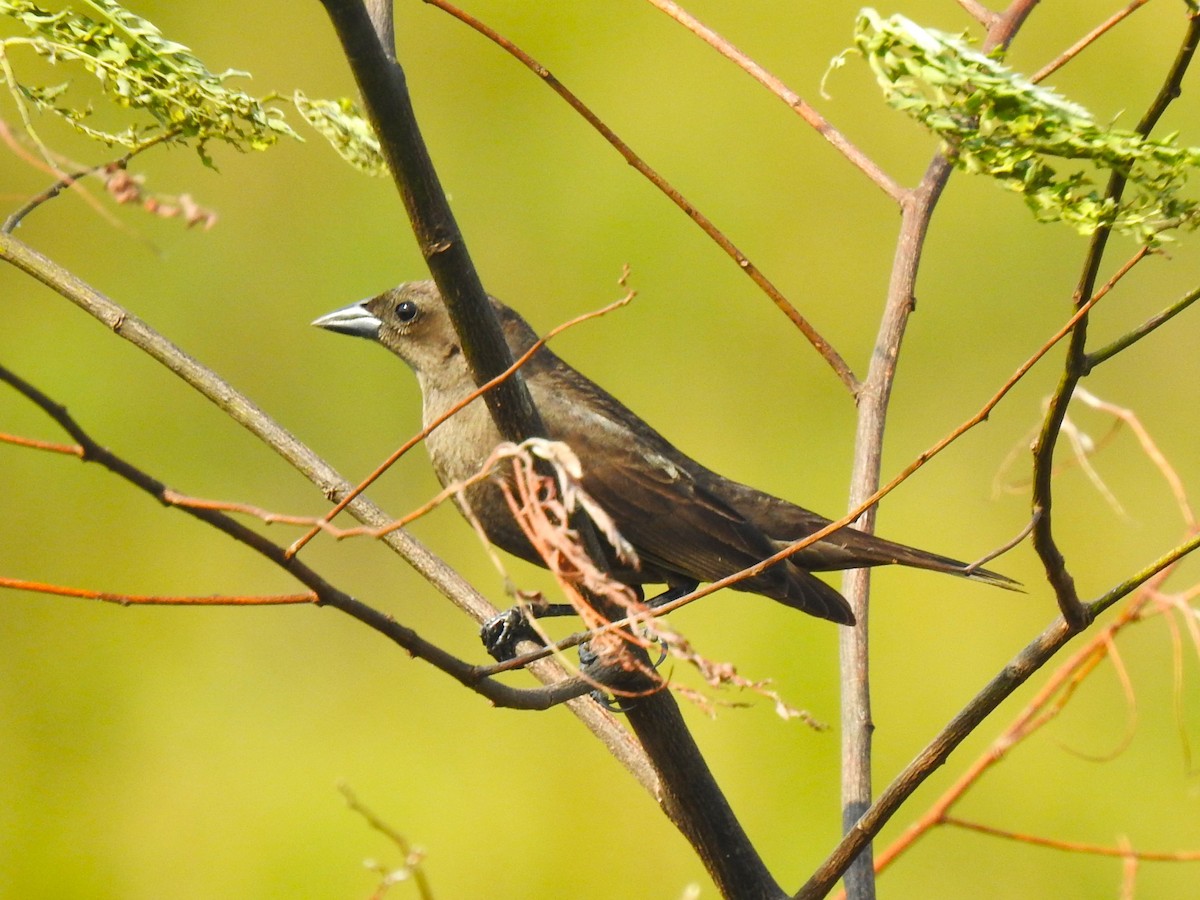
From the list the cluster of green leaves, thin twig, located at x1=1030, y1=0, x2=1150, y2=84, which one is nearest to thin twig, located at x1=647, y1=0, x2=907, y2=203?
thin twig, located at x1=1030, y1=0, x2=1150, y2=84

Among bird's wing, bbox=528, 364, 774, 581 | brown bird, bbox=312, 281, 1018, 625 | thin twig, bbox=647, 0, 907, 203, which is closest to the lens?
thin twig, bbox=647, 0, 907, 203

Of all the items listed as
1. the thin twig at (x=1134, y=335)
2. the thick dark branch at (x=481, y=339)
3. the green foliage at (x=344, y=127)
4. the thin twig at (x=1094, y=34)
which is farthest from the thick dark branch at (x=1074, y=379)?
the green foliage at (x=344, y=127)

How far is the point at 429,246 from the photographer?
1.46 metres

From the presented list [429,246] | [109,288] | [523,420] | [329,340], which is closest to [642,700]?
[523,420]

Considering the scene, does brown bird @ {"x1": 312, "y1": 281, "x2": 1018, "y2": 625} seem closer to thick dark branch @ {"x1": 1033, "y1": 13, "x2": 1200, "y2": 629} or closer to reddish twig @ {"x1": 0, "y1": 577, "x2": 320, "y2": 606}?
thick dark branch @ {"x1": 1033, "y1": 13, "x2": 1200, "y2": 629}

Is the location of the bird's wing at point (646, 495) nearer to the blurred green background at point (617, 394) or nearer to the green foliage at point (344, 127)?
the green foliage at point (344, 127)

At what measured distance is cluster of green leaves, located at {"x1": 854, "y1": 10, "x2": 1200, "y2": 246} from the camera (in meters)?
1.13

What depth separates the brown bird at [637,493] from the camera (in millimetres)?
2781

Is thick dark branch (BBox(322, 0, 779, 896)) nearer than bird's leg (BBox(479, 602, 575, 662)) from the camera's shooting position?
Yes

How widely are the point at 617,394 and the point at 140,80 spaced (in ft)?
13.2

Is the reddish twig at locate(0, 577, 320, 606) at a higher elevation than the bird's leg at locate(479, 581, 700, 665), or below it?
higher

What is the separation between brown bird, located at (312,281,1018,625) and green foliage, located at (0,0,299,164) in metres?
1.26

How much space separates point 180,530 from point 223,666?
0.67 m

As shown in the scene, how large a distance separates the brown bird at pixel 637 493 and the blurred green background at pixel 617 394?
1.64 m
